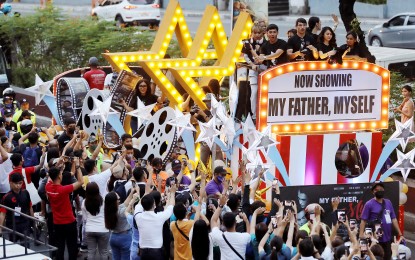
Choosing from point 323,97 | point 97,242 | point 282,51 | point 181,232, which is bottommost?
point 97,242

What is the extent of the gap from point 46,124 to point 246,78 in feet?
30.5

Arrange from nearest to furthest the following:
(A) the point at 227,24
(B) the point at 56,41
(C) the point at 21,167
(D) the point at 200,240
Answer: (D) the point at 200,240, (C) the point at 21,167, (B) the point at 56,41, (A) the point at 227,24

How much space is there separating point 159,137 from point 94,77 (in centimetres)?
390

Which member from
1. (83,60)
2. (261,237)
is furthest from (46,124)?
(261,237)

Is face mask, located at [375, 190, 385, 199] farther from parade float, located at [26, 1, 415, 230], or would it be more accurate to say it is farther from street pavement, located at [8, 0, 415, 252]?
street pavement, located at [8, 0, 415, 252]

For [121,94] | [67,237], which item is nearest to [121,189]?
[67,237]

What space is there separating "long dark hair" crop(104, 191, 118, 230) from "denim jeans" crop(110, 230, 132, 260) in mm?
275

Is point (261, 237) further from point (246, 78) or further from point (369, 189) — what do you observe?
point (246, 78)

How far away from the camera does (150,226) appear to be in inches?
528

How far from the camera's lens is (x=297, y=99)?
16328 millimetres

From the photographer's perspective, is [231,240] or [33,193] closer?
[231,240]

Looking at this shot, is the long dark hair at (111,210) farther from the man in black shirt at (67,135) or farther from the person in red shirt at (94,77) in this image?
the person in red shirt at (94,77)

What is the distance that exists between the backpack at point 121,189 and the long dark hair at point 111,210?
0.88 meters

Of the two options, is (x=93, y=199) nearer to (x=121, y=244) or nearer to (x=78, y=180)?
(x=78, y=180)
